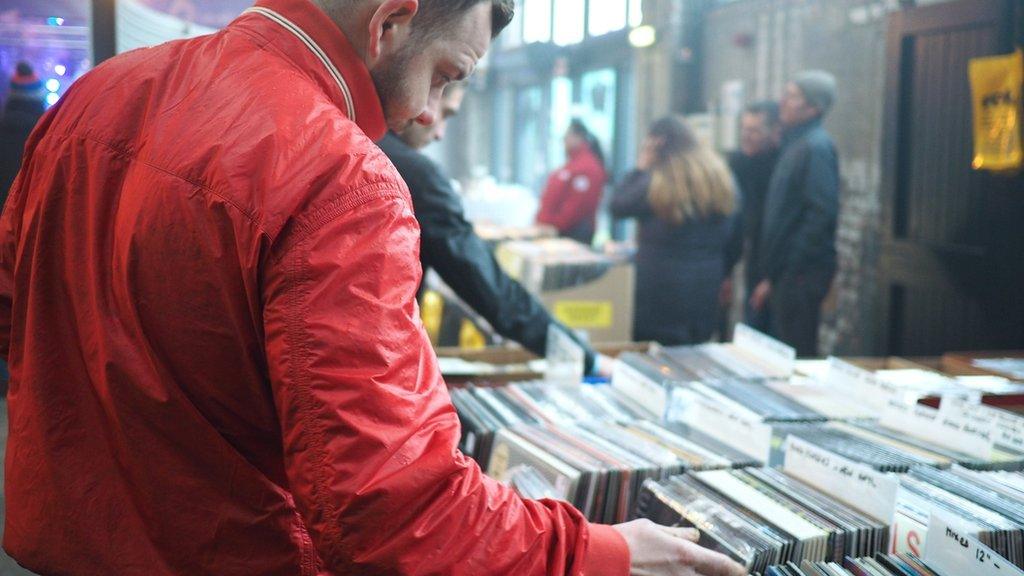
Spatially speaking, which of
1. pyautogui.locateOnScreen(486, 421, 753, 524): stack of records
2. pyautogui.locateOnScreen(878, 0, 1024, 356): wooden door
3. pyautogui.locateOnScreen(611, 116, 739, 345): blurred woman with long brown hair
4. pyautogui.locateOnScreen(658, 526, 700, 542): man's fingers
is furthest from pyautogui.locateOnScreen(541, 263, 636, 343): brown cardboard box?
pyautogui.locateOnScreen(658, 526, 700, 542): man's fingers

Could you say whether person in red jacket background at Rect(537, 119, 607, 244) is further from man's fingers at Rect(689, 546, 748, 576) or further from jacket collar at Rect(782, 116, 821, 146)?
man's fingers at Rect(689, 546, 748, 576)

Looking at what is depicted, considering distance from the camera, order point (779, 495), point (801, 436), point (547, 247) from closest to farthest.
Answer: point (779, 495)
point (801, 436)
point (547, 247)

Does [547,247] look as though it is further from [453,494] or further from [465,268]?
[453,494]

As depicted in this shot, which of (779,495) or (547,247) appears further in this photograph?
(547,247)

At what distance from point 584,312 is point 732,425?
220cm

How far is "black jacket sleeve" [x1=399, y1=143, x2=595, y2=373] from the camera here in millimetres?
2385

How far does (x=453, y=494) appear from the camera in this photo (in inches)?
36.0

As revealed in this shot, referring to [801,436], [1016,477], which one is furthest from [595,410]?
[1016,477]

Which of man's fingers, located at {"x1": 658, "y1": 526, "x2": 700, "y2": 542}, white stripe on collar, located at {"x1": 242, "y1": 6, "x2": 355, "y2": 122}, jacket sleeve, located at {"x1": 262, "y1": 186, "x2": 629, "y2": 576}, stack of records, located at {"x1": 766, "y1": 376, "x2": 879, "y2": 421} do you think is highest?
white stripe on collar, located at {"x1": 242, "y1": 6, "x2": 355, "y2": 122}

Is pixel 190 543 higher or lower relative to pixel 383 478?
lower

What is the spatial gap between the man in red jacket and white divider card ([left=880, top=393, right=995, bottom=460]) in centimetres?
69

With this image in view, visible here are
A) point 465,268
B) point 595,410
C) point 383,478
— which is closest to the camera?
point 383,478

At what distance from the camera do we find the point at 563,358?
2336 millimetres

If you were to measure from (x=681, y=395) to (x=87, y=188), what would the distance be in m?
1.21
